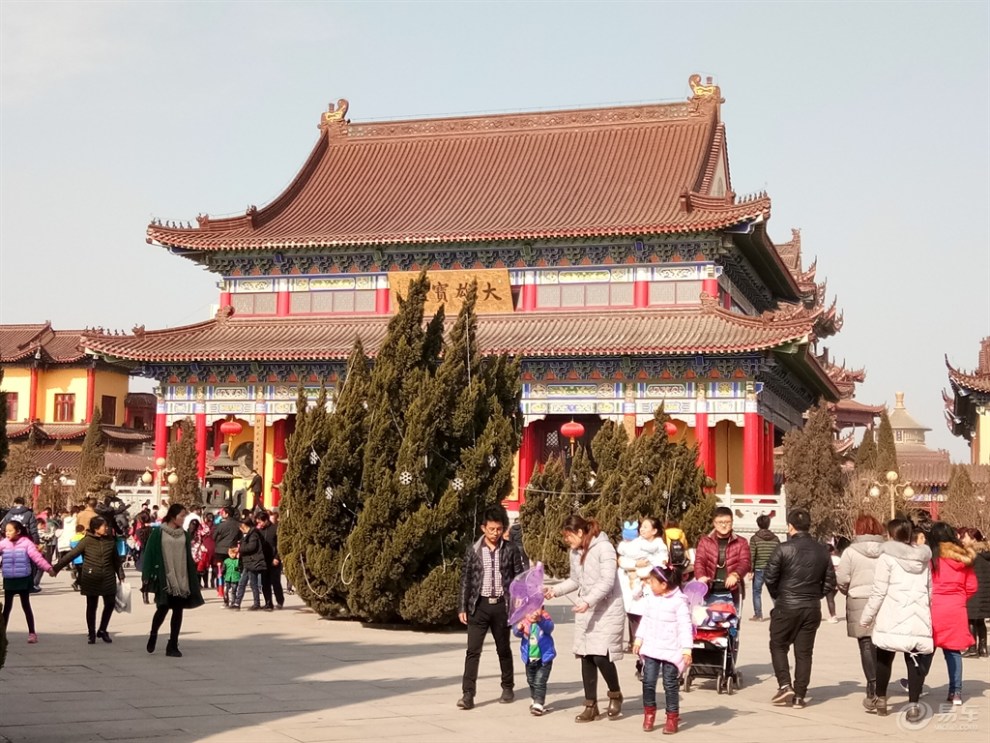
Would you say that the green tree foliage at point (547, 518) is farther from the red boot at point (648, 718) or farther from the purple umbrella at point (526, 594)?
the red boot at point (648, 718)

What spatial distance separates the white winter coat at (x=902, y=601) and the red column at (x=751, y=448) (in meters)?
23.4

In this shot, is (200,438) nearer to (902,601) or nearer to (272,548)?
(272,548)

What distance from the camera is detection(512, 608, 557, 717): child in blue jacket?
10664 mm

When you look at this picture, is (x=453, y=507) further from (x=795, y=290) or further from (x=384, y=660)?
(x=795, y=290)

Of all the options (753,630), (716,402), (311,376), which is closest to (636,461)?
(753,630)

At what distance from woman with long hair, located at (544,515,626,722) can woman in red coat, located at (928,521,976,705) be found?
8.84 feet

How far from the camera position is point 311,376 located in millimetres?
38219

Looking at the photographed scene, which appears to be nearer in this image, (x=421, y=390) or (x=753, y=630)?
(x=421, y=390)

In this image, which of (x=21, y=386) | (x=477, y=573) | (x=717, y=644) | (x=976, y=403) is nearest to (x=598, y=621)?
(x=477, y=573)

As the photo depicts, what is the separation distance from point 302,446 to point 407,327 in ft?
6.48

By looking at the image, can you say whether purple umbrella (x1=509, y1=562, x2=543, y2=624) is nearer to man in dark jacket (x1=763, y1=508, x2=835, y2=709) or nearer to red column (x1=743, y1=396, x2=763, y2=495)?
man in dark jacket (x1=763, y1=508, x2=835, y2=709)

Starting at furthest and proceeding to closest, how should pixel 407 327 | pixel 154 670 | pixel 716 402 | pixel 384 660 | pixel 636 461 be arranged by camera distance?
pixel 716 402 → pixel 636 461 → pixel 407 327 → pixel 384 660 → pixel 154 670

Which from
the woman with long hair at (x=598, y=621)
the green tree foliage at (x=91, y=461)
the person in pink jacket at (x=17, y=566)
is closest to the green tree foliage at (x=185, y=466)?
the green tree foliage at (x=91, y=461)

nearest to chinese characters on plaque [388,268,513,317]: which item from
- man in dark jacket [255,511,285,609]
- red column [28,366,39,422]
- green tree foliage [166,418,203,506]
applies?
green tree foliage [166,418,203,506]
